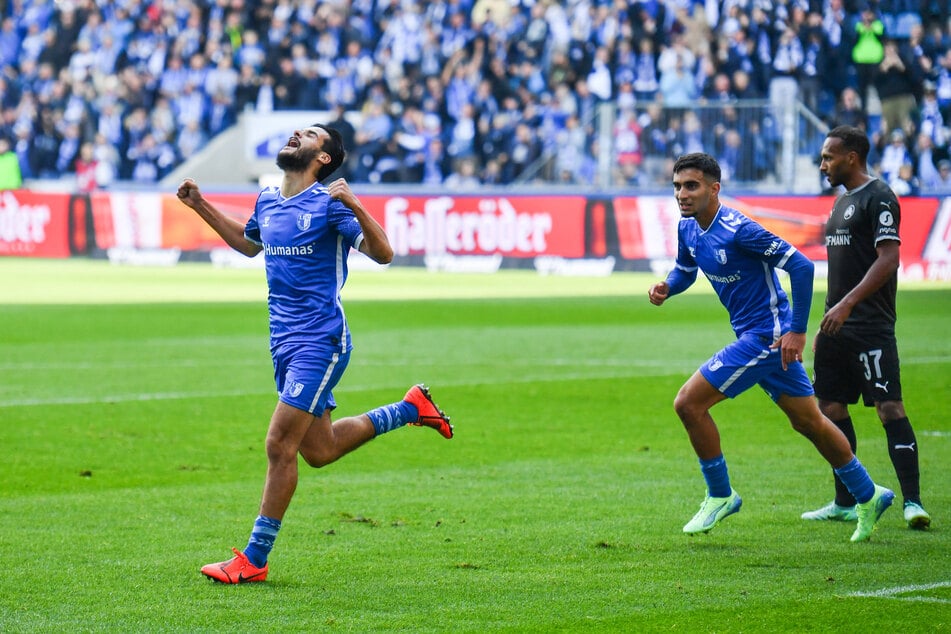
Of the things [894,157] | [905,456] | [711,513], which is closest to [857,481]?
[905,456]

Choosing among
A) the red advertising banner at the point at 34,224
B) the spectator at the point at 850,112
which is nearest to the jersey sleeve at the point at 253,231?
the spectator at the point at 850,112

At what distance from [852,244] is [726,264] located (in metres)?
0.88

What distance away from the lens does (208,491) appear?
8711 millimetres

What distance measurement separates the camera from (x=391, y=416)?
7.49m

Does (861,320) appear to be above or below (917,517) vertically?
above

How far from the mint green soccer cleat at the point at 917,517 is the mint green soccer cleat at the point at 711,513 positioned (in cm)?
92

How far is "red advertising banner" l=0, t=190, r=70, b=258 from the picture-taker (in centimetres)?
3256

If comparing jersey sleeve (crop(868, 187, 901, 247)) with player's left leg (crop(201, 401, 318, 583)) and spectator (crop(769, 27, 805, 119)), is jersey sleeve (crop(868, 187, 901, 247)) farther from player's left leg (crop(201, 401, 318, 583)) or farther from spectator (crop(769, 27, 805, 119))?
spectator (crop(769, 27, 805, 119))

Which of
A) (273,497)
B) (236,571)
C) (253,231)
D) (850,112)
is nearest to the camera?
(236,571)

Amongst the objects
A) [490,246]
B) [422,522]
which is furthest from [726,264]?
[490,246]

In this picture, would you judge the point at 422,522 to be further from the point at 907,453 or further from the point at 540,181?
the point at 540,181

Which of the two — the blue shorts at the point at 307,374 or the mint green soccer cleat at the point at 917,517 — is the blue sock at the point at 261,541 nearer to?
the blue shorts at the point at 307,374

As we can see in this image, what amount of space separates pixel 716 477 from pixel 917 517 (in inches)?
42.9

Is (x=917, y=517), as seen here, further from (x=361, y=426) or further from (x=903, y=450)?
(x=361, y=426)
